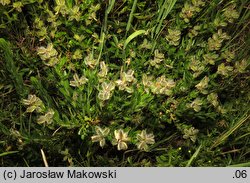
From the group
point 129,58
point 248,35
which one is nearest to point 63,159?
point 129,58

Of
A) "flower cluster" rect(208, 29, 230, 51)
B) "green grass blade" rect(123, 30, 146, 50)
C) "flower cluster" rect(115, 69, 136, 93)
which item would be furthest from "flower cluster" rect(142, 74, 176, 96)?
"flower cluster" rect(208, 29, 230, 51)

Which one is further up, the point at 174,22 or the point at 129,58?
the point at 174,22

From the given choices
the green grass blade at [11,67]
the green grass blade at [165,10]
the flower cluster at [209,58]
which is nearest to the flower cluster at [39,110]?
the green grass blade at [11,67]

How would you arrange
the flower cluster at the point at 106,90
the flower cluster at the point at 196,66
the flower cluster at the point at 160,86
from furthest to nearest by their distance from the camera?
the flower cluster at the point at 196,66 → the flower cluster at the point at 160,86 → the flower cluster at the point at 106,90

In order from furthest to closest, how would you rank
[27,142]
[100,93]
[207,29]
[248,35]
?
[248,35], [207,29], [27,142], [100,93]

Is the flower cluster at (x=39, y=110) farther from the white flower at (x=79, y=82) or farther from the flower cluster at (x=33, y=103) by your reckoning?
the white flower at (x=79, y=82)

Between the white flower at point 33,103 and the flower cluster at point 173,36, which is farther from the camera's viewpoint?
the flower cluster at point 173,36

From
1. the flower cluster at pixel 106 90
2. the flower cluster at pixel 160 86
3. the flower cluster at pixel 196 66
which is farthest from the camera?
the flower cluster at pixel 196 66

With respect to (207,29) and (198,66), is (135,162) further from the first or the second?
(207,29)

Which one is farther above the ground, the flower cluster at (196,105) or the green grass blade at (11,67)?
the green grass blade at (11,67)
